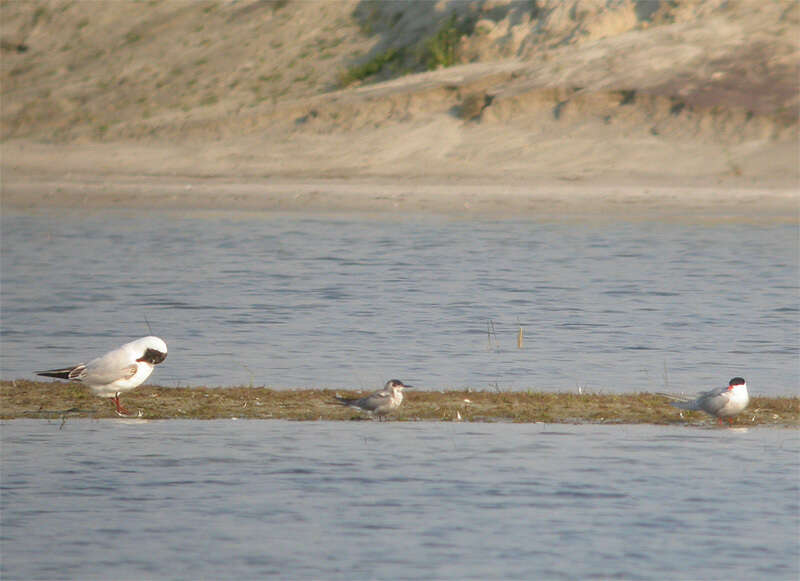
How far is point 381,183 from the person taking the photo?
40.4 meters

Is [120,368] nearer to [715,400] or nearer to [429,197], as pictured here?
[715,400]

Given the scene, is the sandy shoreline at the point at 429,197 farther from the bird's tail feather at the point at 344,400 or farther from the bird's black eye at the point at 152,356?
the bird's black eye at the point at 152,356

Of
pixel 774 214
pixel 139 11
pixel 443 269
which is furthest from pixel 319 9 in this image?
pixel 443 269

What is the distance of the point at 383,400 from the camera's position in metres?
12.4

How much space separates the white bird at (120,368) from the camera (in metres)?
12.6

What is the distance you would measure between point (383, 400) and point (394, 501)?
2106 mm

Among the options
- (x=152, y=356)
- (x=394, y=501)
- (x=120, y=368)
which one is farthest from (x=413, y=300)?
(x=394, y=501)

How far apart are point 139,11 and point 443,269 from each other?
3951 cm

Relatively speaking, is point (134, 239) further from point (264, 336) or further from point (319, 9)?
point (319, 9)

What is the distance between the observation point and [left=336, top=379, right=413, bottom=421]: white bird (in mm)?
12398

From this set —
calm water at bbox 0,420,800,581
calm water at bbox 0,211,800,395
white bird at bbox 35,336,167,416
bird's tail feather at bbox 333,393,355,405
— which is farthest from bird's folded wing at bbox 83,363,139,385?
calm water at bbox 0,211,800,395

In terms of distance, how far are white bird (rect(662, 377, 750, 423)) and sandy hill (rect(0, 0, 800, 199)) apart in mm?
26853

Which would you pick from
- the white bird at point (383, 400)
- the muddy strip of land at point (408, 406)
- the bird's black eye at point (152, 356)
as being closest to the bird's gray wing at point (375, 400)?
the white bird at point (383, 400)

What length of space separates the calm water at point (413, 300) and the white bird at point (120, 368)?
5.72 feet
